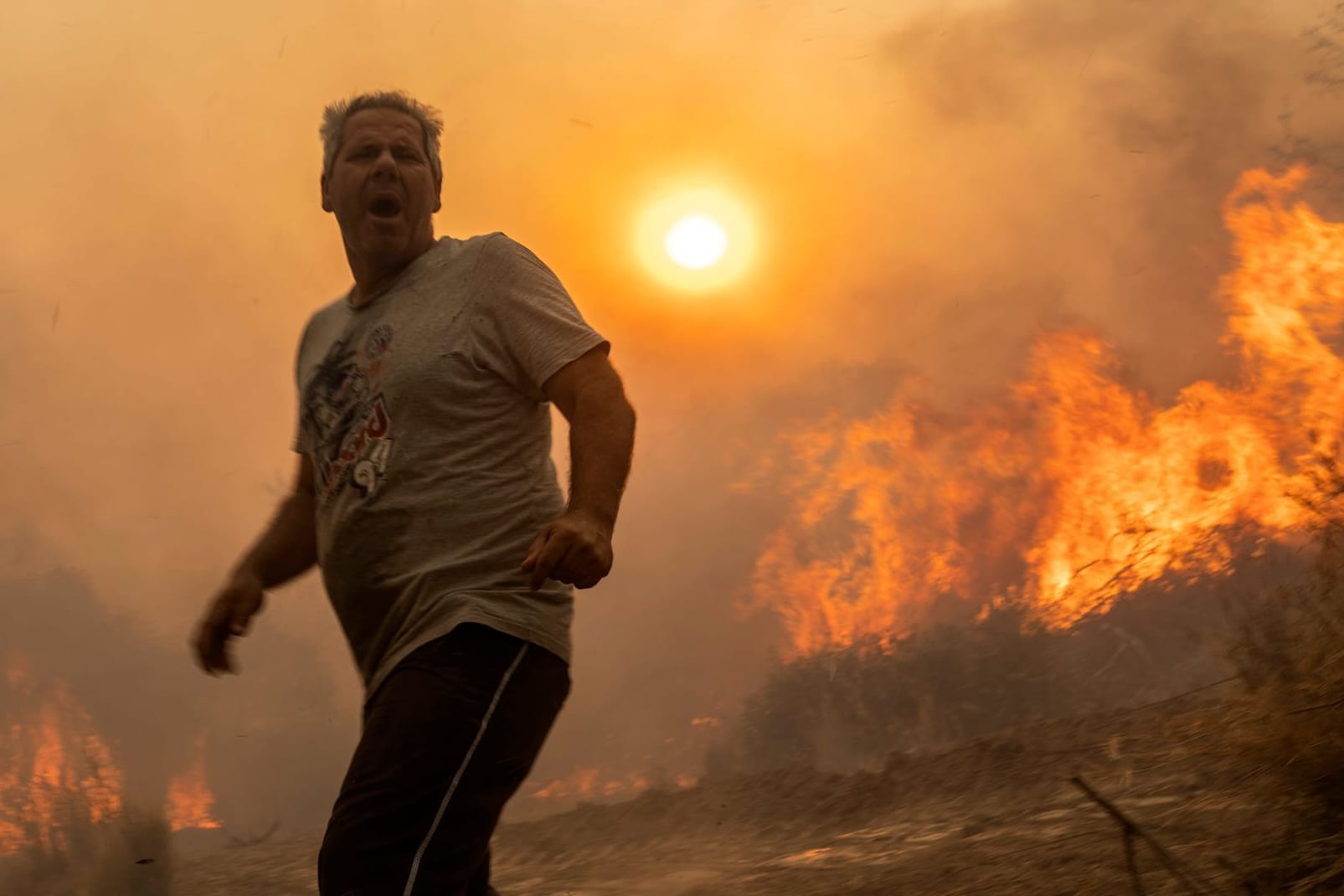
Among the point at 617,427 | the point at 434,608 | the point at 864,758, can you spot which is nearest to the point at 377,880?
the point at 434,608

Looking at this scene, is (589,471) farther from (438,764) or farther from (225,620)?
(225,620)

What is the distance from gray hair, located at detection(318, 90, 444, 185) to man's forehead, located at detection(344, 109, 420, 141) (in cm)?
1

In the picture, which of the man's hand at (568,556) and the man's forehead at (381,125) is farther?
the man's forehead at (381,125)

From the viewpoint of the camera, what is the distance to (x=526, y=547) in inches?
72.4

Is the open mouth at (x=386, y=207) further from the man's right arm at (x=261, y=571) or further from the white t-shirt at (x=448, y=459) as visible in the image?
the man's right arm at (x=261, y=571)

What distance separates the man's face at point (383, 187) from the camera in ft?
7.34

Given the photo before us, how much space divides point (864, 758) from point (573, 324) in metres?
7.18

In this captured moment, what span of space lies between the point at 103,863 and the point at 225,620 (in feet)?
19.9

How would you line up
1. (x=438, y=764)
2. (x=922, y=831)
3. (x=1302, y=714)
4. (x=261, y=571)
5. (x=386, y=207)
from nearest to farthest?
(x=438, y=764) → (x=386, y=207) → (x=261, y=571) → (x=1302, y=714) → (x=922, y=831)

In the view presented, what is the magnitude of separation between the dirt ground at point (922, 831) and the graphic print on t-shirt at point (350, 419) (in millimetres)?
1999

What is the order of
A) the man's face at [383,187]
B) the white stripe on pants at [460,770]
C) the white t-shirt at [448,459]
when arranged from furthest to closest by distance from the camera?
the man's face at [383,187], the white t-shirt at [448,459], the white stripe on pants at [460,770]

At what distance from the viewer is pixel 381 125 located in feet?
7.92

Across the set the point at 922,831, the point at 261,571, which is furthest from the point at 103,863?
the point at 261,571

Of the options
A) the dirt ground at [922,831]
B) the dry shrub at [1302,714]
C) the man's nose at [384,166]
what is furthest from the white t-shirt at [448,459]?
the dry shrub at [1302,714]
